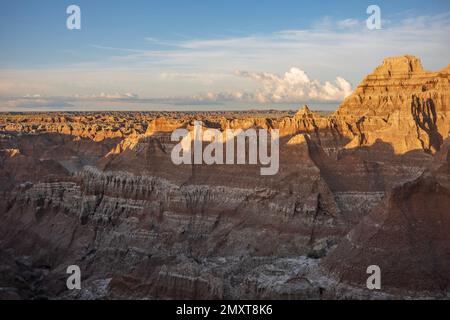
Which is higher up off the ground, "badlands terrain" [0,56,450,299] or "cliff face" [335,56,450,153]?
"cliff face" [335,56,450,153]

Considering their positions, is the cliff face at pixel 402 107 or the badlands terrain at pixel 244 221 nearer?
the badlands terrain at pixel 244 221

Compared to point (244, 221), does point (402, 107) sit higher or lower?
higher

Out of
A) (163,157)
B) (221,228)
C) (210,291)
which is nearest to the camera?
(210,291)

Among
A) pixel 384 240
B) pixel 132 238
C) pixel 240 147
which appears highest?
pixel 240 147

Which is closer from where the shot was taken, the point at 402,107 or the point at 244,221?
the point at 244,221

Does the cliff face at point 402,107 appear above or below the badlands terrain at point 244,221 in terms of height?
above

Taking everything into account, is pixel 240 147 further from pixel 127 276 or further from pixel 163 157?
pixel 127 276

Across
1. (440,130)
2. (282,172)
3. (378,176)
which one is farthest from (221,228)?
(440,130)

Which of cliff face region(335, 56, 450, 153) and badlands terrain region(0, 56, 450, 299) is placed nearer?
badlands terrain region(0, 56, 450, 299)
